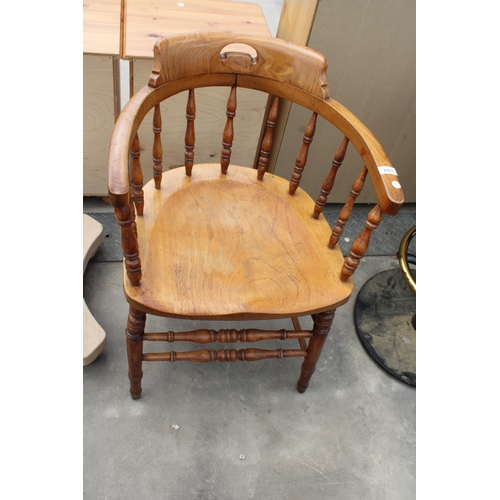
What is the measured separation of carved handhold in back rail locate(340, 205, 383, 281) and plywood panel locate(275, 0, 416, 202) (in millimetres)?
863

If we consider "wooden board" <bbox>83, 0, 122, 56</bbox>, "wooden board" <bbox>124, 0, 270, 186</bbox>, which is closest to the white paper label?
"wooden board" <bbox>124, 0, 270, 186</bbox>

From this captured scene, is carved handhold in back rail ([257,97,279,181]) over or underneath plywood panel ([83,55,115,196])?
over

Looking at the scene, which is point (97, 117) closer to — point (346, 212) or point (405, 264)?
point (346, 212)

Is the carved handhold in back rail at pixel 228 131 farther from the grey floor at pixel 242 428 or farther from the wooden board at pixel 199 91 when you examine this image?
the grey floor at pixel 242 428

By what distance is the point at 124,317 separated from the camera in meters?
1.83

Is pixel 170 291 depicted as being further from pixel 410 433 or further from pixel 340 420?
pixel 410 433

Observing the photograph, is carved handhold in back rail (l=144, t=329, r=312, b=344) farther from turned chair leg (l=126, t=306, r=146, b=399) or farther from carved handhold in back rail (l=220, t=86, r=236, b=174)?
carved handhold in back rail (l=220, t=86, r=236, b=174)

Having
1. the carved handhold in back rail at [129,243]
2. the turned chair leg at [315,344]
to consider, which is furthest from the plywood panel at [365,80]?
the carved handhold in back rail at [129,243]

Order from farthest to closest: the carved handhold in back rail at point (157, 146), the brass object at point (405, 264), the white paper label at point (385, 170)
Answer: the brass object at point (405, 264)
the carved handhold in back rail at point (157, 146)
the white paper label at point (385, 170)

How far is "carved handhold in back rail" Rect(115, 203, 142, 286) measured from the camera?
1.00m

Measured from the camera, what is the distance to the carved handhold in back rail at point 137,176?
1.22 metres

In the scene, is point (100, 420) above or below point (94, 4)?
below

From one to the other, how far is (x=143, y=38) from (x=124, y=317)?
1025 mm

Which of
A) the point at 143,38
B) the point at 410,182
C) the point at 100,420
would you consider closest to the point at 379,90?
the point at 410,182
